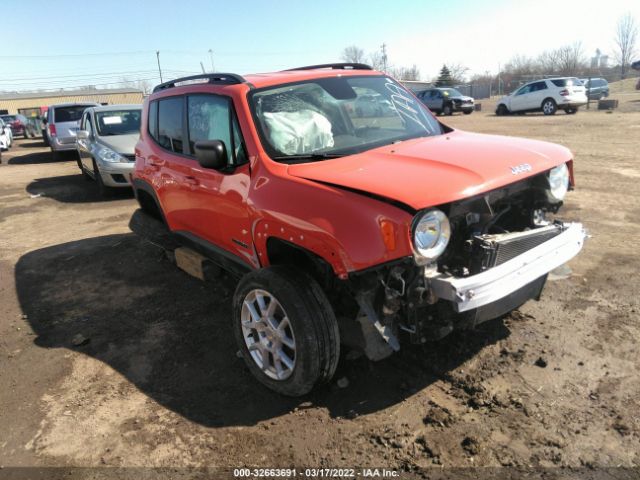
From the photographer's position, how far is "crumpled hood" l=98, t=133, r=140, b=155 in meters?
9.31

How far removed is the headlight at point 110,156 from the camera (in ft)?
30.3

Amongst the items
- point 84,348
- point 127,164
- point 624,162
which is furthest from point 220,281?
point 624,162

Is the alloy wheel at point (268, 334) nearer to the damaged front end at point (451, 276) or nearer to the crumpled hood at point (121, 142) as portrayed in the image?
the damaged front end at point (451, 276)

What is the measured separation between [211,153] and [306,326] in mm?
1346

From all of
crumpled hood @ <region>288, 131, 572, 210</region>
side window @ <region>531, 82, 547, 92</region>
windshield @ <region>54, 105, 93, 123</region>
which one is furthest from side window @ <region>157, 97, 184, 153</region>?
side window @ <region>531, 82, 547, 92</region>

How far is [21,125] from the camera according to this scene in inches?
1264

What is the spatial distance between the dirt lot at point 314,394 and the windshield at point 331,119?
60.8 inches

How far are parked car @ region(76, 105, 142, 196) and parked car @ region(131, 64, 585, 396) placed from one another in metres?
5.81

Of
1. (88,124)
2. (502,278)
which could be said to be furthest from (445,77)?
(502,278)

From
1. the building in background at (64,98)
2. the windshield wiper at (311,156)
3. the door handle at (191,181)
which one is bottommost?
the door handle at (191,181)

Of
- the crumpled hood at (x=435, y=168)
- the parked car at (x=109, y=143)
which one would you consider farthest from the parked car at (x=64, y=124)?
the crumpled hood at (x=435, y=168)

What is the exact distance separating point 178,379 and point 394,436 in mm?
1620

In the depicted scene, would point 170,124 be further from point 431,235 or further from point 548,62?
point 548,62

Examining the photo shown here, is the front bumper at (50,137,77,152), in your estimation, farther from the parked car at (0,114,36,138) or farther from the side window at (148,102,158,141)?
the parked car at (0,114,36,138)
